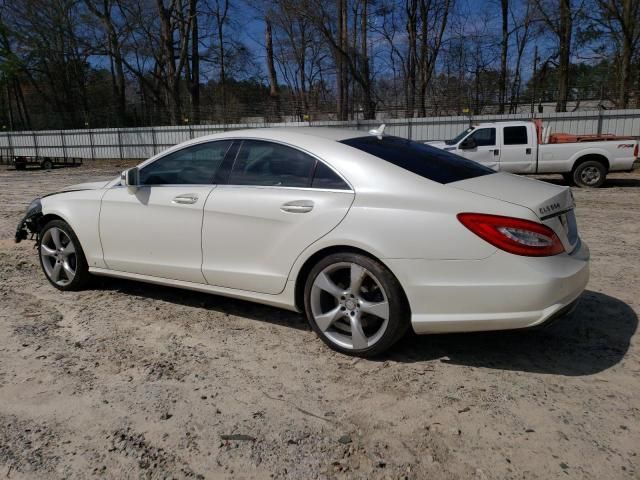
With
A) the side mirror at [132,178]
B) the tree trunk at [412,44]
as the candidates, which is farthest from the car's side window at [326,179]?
the tree trunk at [412,44]

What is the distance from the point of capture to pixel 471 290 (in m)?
2.96

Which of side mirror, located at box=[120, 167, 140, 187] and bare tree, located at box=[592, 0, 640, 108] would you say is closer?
side mirror, located at box=[120, 167, 140, 187]

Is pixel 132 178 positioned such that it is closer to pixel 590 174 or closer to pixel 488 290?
pixel 488 290

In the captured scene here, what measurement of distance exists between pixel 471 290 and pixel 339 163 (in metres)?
1.20

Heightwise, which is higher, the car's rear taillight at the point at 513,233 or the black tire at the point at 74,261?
the car's rear taillight at the point at 513,233

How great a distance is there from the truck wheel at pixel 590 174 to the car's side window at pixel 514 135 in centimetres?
152

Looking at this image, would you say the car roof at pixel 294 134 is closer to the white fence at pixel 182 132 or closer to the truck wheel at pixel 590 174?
the truck wheel at pixel 590 174

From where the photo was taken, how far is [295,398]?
2951 millimetres

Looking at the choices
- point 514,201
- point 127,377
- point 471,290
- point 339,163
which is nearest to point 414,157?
point 339,163

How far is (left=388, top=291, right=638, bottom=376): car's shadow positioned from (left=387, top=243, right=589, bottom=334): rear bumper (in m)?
0.26

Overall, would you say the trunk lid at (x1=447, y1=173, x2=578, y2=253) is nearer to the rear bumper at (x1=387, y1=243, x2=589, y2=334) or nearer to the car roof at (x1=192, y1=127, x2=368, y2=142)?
the rear bumper at (x1=387, y1=243, x2=589, y2=334)

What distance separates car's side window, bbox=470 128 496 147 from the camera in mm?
13461

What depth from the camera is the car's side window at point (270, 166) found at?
3621 millimetres

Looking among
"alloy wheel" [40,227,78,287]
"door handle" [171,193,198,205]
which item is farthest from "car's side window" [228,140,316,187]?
"alloy wheel" [40,227,78,287]
